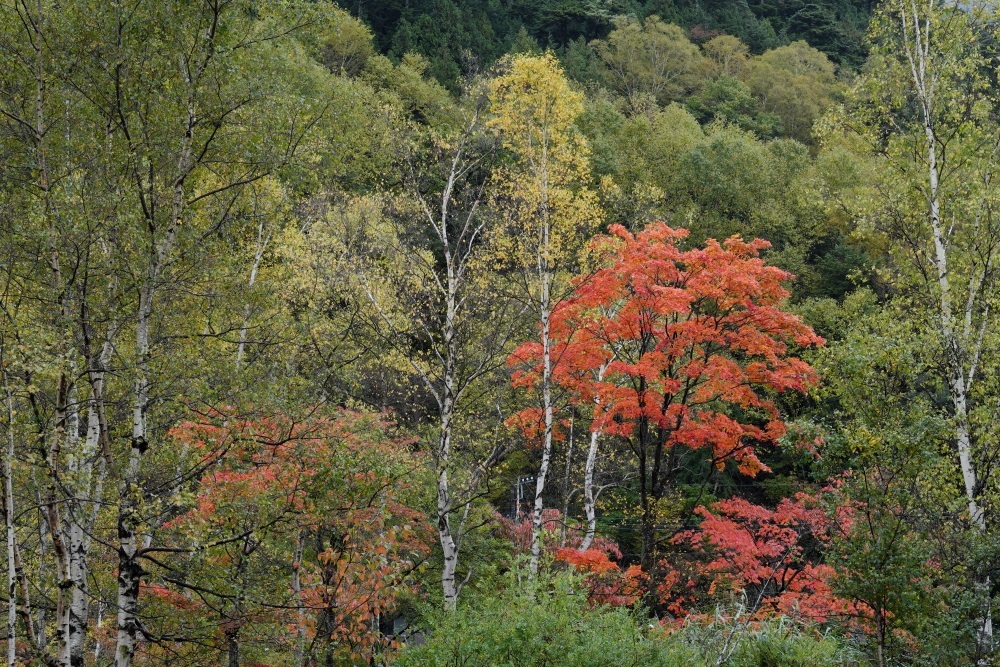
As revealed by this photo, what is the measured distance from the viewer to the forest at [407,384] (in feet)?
20.6

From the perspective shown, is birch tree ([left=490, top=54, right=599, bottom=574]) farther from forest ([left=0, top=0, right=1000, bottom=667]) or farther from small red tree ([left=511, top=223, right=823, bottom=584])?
small red tree ([left=511, top=223, right=823, bottom=584])

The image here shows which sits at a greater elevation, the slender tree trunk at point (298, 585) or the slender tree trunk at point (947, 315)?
Answer: the slender tree trunk at point (947, 315)

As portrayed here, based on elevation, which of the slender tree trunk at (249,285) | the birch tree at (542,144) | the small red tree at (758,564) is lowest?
the small red tree at (758,564)

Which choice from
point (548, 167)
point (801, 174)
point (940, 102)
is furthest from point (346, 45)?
point (940, 102)

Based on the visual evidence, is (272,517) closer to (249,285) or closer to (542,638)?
(249,285)

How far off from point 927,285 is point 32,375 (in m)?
12.0

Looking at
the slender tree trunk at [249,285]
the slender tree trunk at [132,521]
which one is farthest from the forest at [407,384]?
the slender tree trunk at [249,285]

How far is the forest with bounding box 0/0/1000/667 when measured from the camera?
20.6ft

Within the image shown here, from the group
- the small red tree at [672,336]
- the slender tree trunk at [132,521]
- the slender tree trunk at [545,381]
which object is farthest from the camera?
the small red tree at [672,336]

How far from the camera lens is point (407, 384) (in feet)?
63.4

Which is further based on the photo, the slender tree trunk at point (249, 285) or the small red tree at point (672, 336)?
the small red tree at point (672, 336)

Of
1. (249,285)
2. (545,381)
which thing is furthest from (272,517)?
(545,381)

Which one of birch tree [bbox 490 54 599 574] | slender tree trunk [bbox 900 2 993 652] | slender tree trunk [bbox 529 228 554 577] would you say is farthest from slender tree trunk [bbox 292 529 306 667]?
slender tree trunk [bbox 900 2 993 652]

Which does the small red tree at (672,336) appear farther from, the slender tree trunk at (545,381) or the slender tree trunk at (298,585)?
the slender tree trunk at (298,585)
